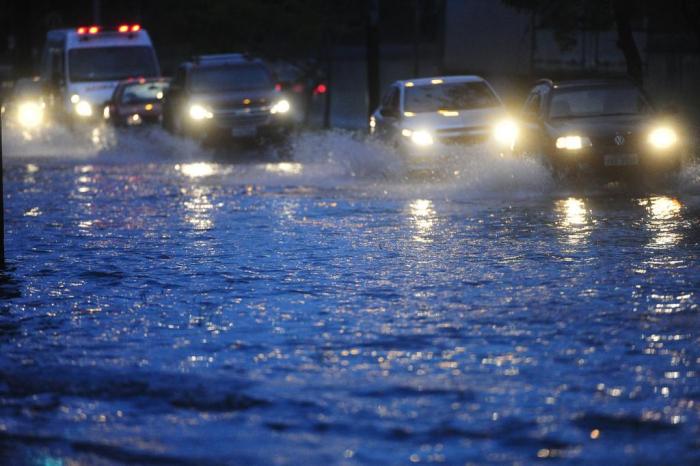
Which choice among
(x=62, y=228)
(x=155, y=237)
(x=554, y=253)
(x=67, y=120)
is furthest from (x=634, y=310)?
(x=67, y=120)

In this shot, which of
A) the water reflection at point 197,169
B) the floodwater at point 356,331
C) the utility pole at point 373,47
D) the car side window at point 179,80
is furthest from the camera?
the utility pole at point 373,47

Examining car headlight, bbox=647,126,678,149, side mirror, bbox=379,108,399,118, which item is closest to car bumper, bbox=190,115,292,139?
side mirror, bbox=379,108,399,118

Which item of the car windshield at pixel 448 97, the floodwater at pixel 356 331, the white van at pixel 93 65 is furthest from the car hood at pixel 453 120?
the white van at pixel 93 65

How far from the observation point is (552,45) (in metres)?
38.9

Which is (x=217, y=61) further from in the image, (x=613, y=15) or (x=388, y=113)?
(x=613, y=15)

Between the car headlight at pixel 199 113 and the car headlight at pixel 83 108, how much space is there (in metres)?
6.17

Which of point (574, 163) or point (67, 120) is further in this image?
point (67, 120)

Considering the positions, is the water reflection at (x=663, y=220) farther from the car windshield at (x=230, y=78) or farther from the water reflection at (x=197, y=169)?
the car windshield at (x=230, y=78)

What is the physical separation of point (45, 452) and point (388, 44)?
49038mm

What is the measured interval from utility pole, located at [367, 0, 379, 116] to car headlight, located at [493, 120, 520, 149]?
11391mm

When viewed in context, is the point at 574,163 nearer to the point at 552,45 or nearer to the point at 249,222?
the point at 249,222

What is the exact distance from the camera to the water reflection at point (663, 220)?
570 inches

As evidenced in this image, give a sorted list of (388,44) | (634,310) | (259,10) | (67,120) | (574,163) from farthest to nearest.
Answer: (388,44)
(259,10)
(67,120)
(574,163)
(634,310)

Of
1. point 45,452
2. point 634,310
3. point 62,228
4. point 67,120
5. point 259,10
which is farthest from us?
point 259,10
